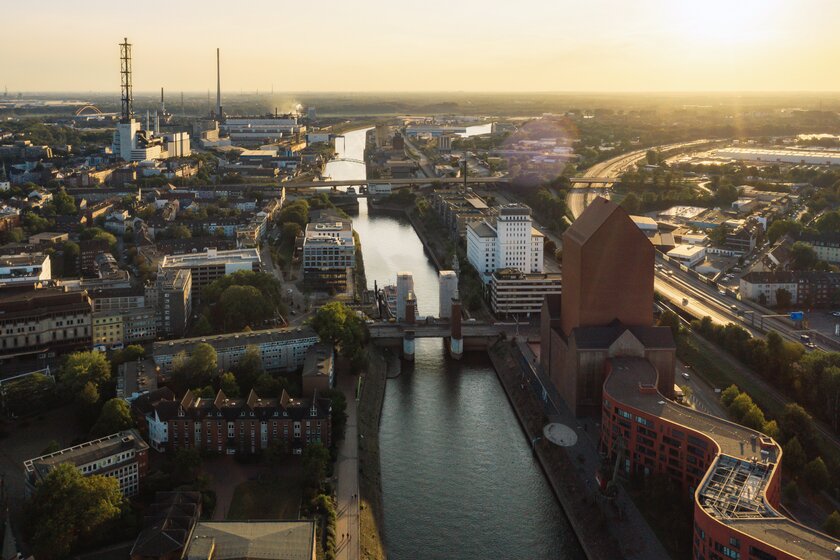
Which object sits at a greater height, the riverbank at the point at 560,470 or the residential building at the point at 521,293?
the residential building at the point at 521,293

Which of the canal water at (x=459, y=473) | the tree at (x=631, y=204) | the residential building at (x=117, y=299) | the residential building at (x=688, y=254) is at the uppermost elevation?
the tree at (x=631, y=204)

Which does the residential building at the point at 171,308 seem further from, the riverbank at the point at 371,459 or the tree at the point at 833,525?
the tree at the point at 833,525

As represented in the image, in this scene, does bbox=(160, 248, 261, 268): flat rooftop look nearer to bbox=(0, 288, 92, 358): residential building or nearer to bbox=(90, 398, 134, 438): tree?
A: bbox=(0, 288, 92, 358): residential building

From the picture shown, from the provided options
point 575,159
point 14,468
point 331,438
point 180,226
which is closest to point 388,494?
point 331,438

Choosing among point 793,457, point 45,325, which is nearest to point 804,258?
point 793,457

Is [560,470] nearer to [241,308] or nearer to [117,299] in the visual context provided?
[241,308]

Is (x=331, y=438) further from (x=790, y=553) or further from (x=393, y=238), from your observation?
(x=393, y=238)

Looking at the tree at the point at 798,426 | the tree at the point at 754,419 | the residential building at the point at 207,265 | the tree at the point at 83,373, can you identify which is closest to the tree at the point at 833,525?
the tree at the point at 798,426
